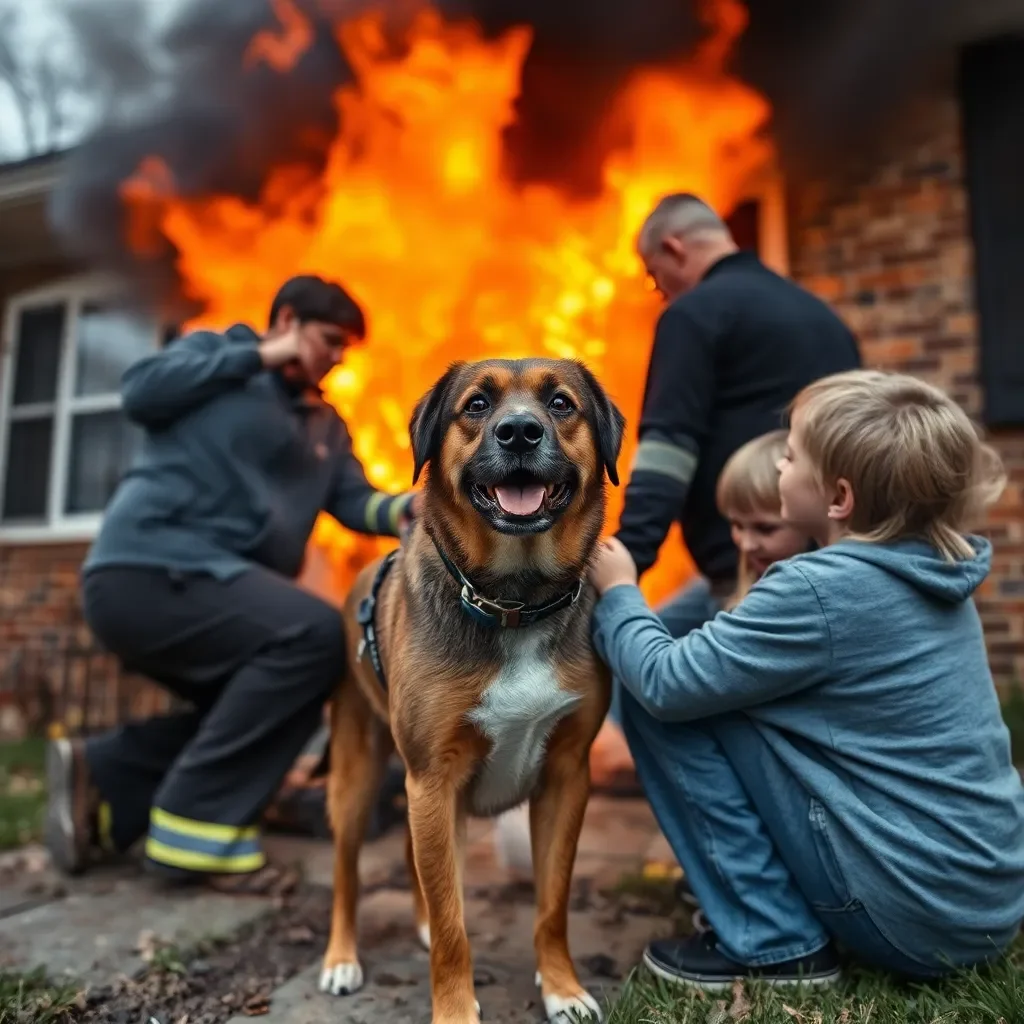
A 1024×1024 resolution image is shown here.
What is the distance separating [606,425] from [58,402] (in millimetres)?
7396

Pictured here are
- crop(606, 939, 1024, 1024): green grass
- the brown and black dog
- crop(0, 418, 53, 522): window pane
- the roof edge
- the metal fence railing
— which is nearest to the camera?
Answer: crop(606, 939, 1024, 1024): green grass

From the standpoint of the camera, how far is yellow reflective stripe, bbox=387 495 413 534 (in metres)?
3.49

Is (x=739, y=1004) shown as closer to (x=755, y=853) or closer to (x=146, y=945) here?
(x=755, y=853)

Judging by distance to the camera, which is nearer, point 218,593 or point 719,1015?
point 719,1015

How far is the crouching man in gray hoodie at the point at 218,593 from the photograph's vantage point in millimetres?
3312

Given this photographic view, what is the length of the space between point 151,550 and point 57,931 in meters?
1.33

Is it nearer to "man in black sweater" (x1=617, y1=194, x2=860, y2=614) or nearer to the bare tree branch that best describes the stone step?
"man in black sweater" (x1=617, y1=194, x2=860, y2=614)

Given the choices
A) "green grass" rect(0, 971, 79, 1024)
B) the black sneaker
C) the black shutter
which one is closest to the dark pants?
"green grass" rect(0, 971, 79, 1024)

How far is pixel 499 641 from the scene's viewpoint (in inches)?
87.0

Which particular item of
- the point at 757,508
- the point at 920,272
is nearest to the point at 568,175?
the point at 920,272

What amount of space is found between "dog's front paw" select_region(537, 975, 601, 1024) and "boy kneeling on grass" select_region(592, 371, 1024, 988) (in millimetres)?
200

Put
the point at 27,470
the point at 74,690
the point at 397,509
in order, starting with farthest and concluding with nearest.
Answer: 1. the point at 27,470
2. the point at 74,690
3. the point at 397,509

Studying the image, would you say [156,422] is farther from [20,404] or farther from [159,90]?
[20,404]

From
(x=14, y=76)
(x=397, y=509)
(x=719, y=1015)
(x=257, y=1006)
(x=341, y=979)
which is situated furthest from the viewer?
(x=14, y=76)
